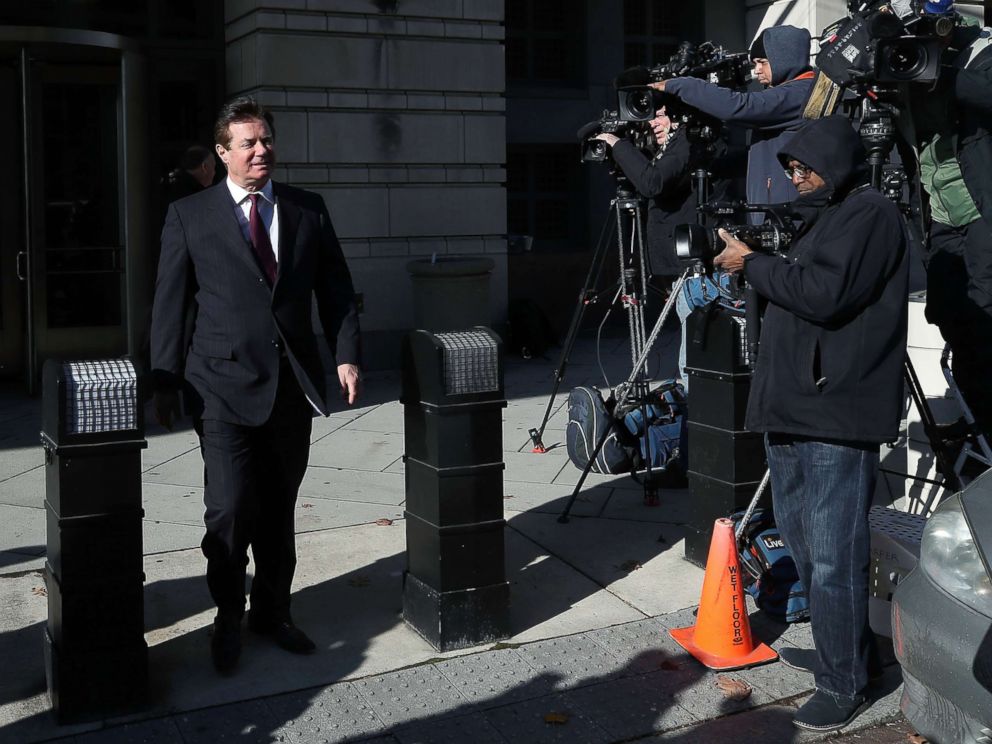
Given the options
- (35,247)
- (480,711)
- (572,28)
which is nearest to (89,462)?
(480,711)

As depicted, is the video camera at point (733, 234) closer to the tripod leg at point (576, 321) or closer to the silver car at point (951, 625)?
the silver car at point (951, 625)

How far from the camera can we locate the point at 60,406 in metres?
4.42

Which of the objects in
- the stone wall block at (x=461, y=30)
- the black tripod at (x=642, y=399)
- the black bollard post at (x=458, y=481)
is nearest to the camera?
the black bollard post at (x=458, y=481)

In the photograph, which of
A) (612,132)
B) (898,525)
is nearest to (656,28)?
(612,132)

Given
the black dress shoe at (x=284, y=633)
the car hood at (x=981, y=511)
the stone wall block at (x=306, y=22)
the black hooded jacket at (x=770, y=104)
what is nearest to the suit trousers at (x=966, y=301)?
the black hooded jacket at (x=770, y=104)

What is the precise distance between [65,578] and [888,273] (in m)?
2.94

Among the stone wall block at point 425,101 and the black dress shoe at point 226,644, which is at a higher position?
the stone wall block at point 425,101

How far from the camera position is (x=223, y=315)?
16.1ft

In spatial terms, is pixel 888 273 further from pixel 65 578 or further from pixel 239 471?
pixel 65 578

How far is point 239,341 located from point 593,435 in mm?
3335

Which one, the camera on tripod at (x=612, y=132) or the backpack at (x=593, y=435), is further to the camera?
the backpack at (x=593, y=435)

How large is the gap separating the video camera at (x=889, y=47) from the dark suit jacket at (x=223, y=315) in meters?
2.52

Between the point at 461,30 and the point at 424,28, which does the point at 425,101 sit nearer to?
the point at 424,28

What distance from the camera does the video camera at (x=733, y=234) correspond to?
15.1 ft
